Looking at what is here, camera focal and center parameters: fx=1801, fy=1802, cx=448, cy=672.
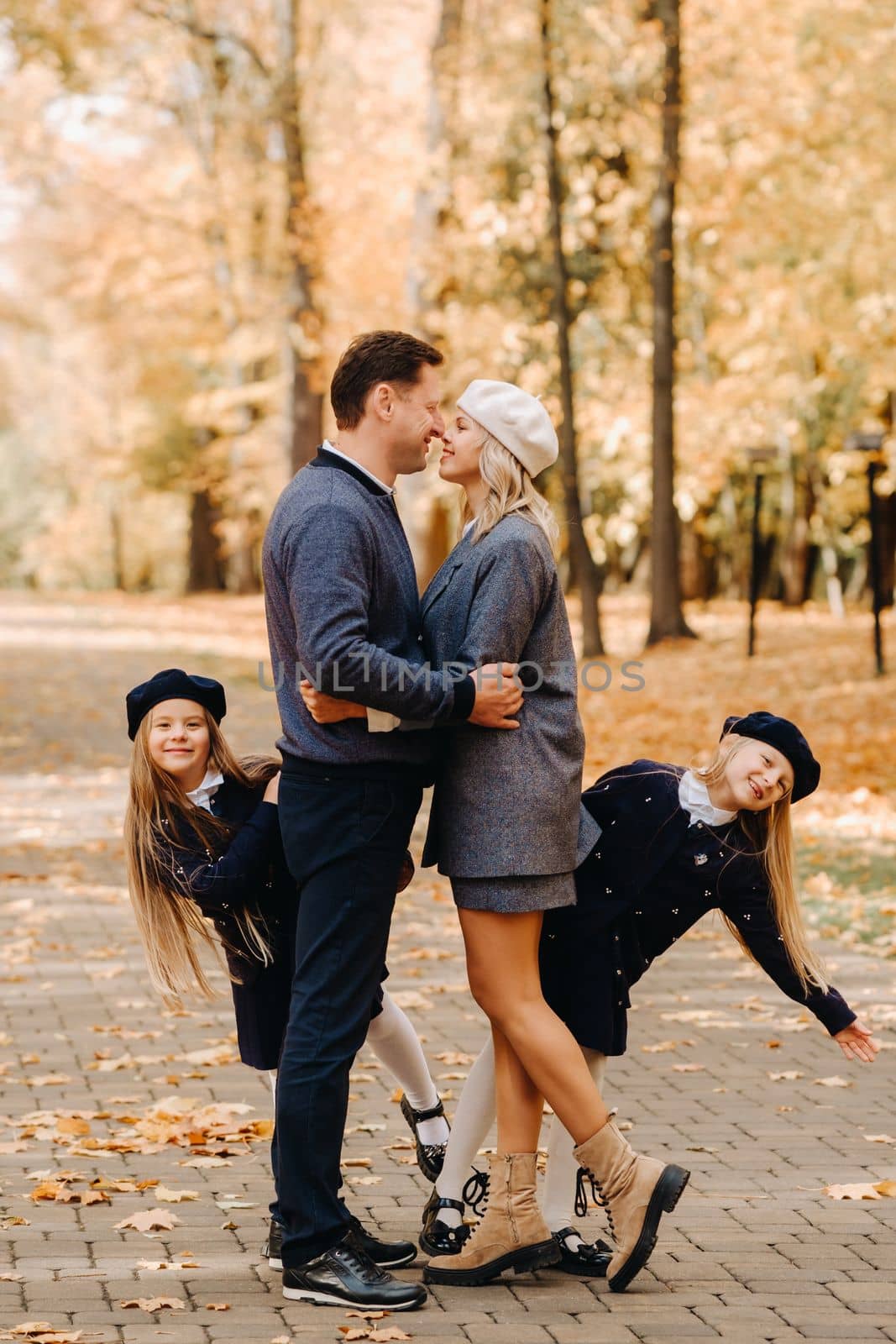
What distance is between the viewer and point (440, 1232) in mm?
4352

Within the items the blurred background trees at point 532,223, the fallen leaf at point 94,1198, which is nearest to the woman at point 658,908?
the fallen leaf at point 94,1198

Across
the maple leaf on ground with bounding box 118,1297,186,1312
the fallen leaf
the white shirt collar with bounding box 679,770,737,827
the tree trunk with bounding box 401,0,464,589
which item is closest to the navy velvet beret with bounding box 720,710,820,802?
the white shirt collar with bounding box 679,770,737,827

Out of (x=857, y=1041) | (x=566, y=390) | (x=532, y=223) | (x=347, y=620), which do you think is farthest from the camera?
(x=532, y=223)

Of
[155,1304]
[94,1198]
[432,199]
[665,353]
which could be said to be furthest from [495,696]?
[432,199]

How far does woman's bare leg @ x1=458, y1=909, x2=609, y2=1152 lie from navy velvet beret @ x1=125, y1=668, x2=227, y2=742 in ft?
3.04

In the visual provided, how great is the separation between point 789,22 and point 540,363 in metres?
6.27

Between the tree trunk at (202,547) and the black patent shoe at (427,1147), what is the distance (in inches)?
1652

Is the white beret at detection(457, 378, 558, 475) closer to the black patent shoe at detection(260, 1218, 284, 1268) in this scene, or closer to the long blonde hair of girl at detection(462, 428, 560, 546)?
the long blonde hair of girl at detection(462, 428, 560, 546)

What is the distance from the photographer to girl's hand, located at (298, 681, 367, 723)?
3965mm

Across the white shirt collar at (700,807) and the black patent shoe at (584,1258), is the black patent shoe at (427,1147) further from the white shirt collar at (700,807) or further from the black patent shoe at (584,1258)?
the white shirt collar at (700,807)

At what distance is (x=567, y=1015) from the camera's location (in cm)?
434

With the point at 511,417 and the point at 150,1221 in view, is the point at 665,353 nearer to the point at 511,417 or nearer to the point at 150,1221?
the point at 511,417

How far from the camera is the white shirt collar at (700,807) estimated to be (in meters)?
4.38

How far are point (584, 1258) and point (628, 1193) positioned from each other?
12.1 inches
